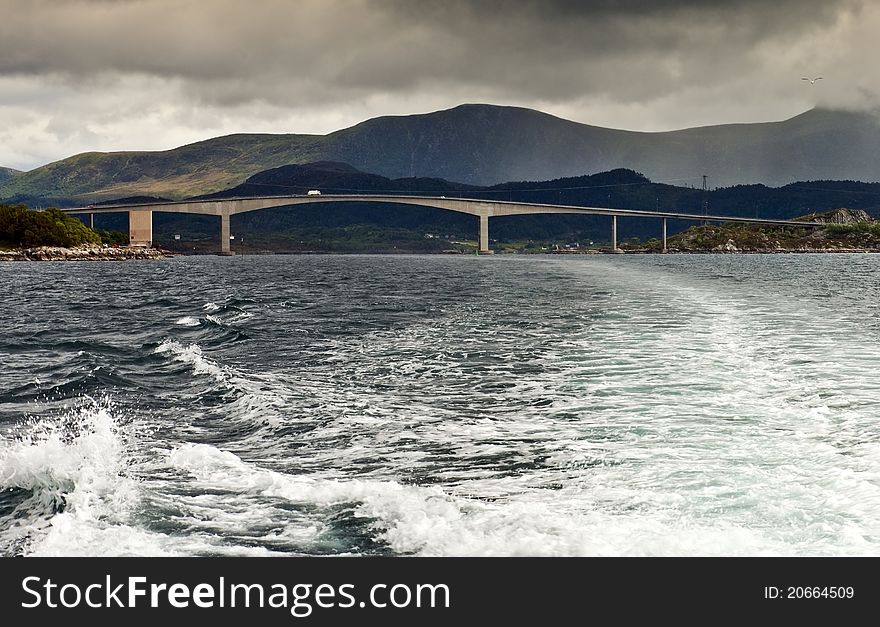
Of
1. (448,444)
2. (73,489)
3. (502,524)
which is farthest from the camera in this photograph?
(448,444)

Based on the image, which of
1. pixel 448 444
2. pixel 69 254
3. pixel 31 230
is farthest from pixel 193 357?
pixel 31 230

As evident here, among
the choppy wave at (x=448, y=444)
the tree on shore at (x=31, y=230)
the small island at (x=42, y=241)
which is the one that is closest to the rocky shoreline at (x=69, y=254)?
the small island at (x=42, y=241)

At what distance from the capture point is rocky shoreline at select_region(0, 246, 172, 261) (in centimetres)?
14938

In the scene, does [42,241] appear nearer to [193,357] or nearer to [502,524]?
[193,357]

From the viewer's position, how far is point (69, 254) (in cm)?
15638

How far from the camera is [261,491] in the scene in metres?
10.7

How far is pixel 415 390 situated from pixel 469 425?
3.56 metres

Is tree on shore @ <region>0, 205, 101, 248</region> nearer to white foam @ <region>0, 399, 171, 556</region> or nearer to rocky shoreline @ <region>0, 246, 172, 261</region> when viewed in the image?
rocky shoreline @ <region>0, 246, 172, 261</region>

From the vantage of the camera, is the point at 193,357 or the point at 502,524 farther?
the point at 193,357

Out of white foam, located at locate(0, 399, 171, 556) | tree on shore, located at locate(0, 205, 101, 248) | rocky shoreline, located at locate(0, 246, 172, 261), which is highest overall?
tree on shore, located at locate(0, 205, 101, 248)

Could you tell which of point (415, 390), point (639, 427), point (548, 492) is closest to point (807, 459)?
point (639, 427)

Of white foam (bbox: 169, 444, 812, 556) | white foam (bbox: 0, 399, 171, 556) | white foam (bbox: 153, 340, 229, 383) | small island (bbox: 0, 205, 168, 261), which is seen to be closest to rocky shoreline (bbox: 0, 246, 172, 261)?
small island (bbox: 0, 205, 168, 261)

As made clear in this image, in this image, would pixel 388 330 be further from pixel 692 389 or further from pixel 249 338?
pixel 692 389

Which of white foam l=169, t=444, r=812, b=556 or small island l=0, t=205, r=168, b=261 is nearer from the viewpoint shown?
white foam l=169, t=444, r=812, b=556
